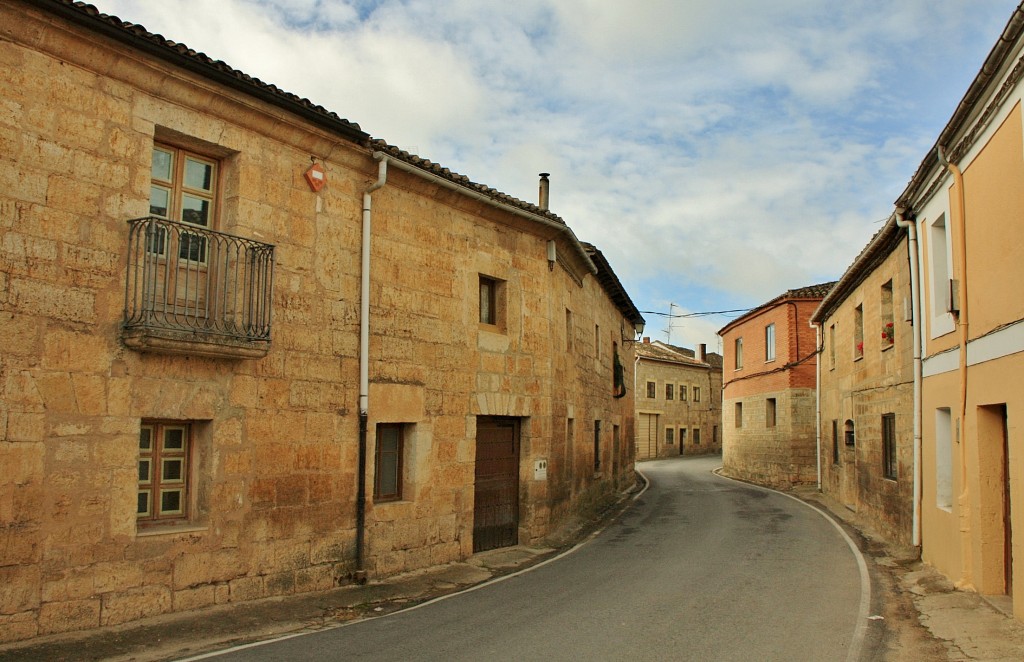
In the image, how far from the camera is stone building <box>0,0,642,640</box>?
22.4ft

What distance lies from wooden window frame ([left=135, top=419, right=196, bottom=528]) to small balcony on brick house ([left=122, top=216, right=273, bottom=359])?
83 cm

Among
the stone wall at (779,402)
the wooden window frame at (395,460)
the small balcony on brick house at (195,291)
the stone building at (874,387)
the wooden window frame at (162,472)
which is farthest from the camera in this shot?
the stone wall at (779,402)

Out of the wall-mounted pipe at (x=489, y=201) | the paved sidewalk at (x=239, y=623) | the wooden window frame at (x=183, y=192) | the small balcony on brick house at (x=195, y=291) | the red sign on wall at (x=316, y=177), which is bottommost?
the paved sidewalk at (x=239, y=623)

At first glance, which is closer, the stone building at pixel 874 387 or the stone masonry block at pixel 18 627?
the stone masonry block at pixel 18 627

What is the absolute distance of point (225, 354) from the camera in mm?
8016

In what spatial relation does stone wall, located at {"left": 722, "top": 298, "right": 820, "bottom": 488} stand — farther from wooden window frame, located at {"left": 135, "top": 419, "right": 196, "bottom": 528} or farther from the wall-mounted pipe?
wooden window frame, located at {"left": 135, "top": 419, "right": 196, "bottom": 528}

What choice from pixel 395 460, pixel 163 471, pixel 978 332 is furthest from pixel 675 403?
pixel 163 471

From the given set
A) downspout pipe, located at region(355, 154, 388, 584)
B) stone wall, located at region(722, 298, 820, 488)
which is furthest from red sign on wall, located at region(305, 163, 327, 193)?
stone wall, located at region(722, 298, 820, 488)

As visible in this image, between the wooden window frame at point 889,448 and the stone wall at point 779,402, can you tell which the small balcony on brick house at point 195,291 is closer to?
the wooden window frame at point 889,448

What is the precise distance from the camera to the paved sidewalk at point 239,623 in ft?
21.2

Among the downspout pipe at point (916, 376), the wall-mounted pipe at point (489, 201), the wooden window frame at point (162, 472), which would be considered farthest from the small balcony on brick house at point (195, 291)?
the downspout pipe at point (916, 376)

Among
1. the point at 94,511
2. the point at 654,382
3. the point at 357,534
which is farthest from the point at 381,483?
the point at 654,382

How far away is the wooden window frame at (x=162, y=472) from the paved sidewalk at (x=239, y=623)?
95cm

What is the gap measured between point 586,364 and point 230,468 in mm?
10551
